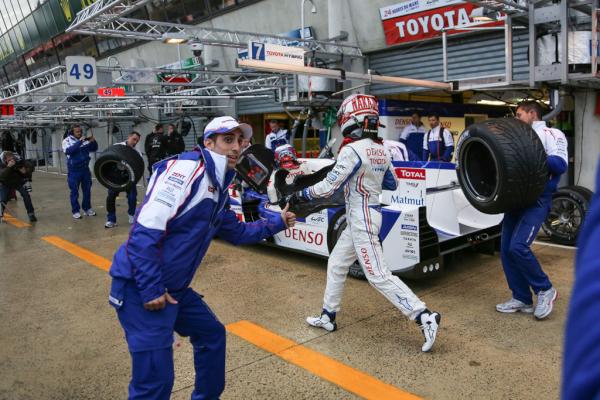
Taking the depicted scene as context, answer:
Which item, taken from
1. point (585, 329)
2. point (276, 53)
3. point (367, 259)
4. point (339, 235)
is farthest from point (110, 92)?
point (585, 329)

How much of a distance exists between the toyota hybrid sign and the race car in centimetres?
535

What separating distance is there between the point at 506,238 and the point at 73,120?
2190 centimetres

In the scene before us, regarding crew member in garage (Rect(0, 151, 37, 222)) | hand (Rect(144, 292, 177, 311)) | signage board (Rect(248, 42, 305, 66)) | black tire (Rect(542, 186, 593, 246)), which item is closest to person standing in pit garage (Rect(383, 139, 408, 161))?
signage board (Rect(248, 42, 305, 66))

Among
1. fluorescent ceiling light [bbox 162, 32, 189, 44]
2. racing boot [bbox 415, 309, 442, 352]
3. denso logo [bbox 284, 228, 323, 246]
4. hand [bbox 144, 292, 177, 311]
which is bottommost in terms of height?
racing boot [bbox 415, 309, 442, 352]

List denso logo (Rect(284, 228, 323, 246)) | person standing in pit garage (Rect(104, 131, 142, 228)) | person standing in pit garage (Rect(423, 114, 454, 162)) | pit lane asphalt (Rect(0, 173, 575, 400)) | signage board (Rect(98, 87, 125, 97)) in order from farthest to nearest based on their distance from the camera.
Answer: signage board (Rect(98, 87, 125, 97)) < person standing in pit garage (Rect(423, 114, 454, 162)) < person standing in pit garage (Rect(104, 131, 142, 228)) < denso logo (Rect(284, 228, 323, 246)) < pit lane asphalt (Rect(0, 173, 575, 400))

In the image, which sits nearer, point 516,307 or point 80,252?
point 516,307

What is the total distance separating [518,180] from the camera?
13.1 feet

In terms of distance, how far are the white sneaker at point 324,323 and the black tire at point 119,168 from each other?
5349 millimetres

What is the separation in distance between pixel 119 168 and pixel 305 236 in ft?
14.1

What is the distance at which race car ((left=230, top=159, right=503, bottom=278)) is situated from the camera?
5.00 metres

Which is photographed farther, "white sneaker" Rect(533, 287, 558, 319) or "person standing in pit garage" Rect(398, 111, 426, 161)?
"person standing in pit garage" Rect(398, 111, 426, 161)

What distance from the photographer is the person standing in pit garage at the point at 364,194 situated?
3898 millimetres

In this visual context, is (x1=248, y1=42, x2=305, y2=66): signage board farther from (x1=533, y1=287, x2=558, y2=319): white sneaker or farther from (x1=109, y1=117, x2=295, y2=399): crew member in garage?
(x1=109, y1=117, x2=295, y2=399): crew member in garage

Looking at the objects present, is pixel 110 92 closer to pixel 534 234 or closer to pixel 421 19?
pixel 421 19
